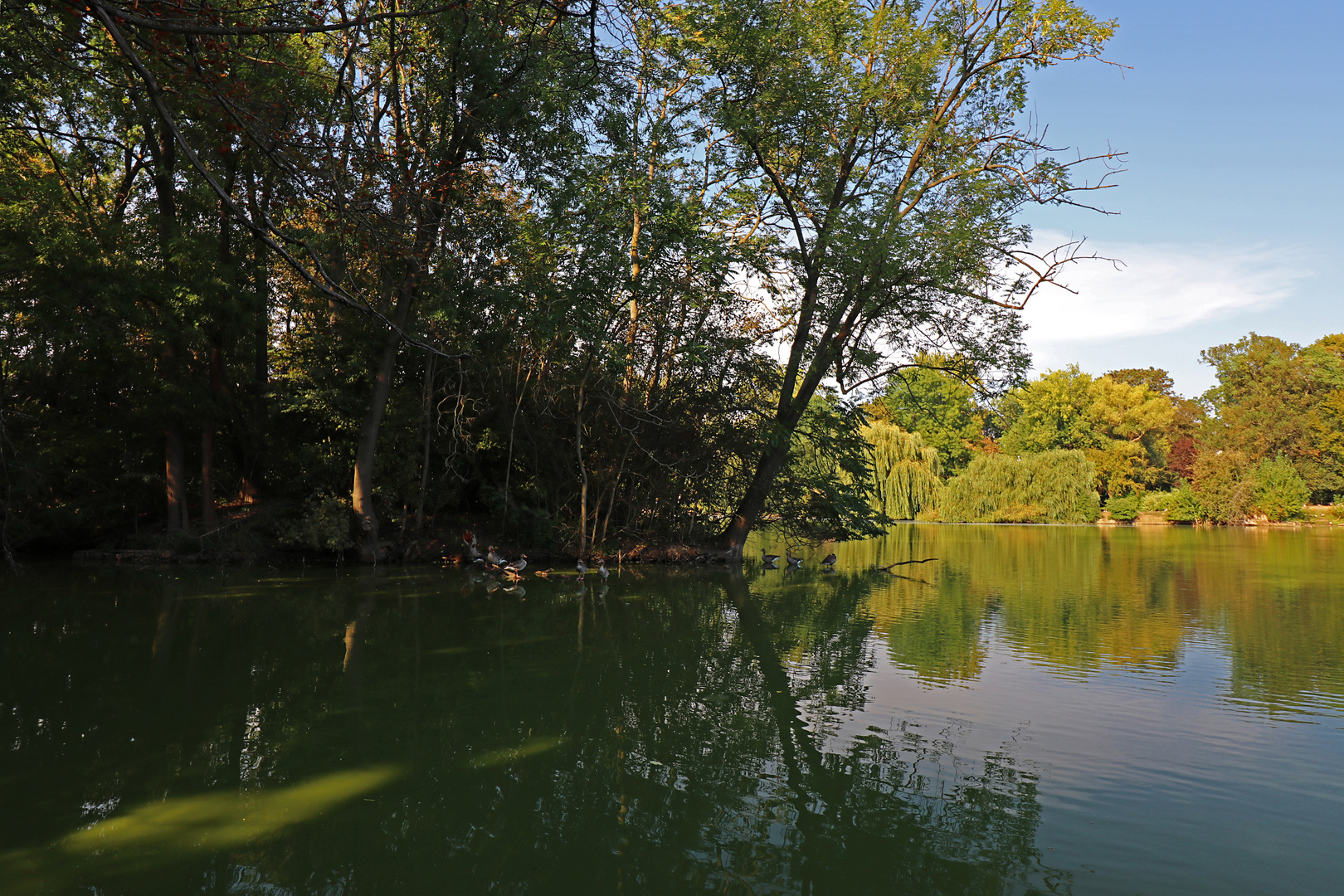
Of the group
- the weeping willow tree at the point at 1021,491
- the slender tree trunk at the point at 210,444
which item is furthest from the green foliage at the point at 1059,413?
the slender tree trunk at the point at 210,444

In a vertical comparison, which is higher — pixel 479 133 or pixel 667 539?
pixel 479 133

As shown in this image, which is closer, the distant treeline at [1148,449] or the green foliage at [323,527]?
the green foliage at [323,527]

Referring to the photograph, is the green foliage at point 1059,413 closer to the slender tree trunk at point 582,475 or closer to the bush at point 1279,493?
the bush at point 1279,493

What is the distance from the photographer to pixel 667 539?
1819 cm

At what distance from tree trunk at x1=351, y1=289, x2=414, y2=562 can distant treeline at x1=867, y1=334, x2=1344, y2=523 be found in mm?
24600

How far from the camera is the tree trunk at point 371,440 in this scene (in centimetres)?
1568

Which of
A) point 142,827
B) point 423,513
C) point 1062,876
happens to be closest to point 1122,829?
point 1062,876

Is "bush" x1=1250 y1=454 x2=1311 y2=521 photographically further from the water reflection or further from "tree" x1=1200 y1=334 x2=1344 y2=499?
the water reflection

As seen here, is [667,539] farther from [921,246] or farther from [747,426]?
[921,246]

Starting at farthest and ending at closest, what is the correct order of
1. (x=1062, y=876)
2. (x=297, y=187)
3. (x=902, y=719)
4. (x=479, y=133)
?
(x=479, y=133) → (x=902, y=719) → (x=297, y=187) → (x=1062, y=876)

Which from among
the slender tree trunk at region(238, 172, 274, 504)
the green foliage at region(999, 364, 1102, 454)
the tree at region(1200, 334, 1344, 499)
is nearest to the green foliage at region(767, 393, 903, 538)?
the slender tree trunk at region(238, 172, 274, 504)

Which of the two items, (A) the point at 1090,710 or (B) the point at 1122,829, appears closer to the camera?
(B) the point at 1122,829

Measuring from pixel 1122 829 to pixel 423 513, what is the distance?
1576cm

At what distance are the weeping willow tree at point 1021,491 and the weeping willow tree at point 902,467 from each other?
5.73ft
